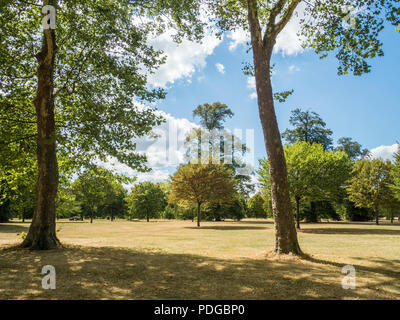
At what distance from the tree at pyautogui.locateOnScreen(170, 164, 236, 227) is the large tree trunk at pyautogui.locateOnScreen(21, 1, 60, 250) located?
63.9 feet

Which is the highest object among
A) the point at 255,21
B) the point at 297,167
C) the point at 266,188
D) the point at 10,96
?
the point at 255,21

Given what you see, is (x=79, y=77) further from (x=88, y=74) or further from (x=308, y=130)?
(x=308, y=130)

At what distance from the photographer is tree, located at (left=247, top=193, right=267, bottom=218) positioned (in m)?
68.4

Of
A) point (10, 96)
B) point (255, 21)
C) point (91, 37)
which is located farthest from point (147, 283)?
point (10, 96)

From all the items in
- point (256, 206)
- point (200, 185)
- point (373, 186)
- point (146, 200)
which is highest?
point (200, 185)

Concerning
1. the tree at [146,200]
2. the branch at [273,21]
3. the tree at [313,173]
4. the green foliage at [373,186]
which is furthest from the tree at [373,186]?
the tree at [146,200]

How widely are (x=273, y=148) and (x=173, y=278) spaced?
559 centimetres

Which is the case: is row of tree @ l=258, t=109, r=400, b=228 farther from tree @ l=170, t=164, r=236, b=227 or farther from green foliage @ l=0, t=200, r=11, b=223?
green foliage @ l=0, t=200, r=11, b=223

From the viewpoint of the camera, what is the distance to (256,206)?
69.3 m

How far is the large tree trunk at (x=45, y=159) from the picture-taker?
414 inches

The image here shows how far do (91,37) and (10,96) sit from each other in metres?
4.65

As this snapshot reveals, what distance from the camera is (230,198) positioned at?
31.0 m

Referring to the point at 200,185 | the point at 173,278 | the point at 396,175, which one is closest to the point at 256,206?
the point at 396,175
